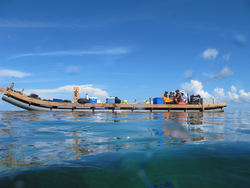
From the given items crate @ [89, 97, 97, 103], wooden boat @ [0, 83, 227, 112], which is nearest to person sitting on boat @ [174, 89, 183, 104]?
wooden boat @ [0, 83, 227, 112]

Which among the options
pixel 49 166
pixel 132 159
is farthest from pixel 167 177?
pixel 49 166

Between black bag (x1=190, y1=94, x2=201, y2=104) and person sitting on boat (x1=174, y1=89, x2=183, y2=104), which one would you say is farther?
black bag (x1=190, y1=94, x2=201, y2=104)

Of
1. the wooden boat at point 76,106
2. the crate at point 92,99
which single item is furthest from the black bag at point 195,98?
the crate at point 92,99

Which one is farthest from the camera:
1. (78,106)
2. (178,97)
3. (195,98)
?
(195,98)

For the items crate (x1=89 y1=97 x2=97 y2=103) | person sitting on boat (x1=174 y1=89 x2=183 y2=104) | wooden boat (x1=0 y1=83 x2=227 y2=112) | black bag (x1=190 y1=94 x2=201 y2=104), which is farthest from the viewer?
black bag (x1=190 y1=94 x2=201 y2=104)

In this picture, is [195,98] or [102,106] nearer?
[102,106]

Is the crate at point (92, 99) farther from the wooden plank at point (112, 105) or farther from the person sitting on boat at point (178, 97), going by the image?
the person sitting on boat at point (178, 97)

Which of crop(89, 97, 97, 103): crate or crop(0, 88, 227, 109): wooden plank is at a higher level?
crop(89, 97, 97, 103): crate

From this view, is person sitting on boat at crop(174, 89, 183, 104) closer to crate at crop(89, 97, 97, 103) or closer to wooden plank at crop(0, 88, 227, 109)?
wooden plank at crop(0, 88, 227, 109)

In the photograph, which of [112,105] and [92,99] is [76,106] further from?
[112,105]

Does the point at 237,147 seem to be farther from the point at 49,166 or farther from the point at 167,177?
the point at 49,166

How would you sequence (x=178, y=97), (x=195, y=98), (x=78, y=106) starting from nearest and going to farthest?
1. (x=78, y=106)
2. (x=178, y=97)
3. (x=195, y=98)

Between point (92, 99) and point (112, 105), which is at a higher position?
point (92, 99)

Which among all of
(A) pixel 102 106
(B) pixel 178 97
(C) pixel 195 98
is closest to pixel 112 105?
(A) pixel 102 106
